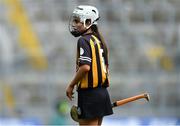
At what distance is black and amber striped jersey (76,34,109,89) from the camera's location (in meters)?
4.88

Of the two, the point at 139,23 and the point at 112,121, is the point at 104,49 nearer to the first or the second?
the point at 112,121

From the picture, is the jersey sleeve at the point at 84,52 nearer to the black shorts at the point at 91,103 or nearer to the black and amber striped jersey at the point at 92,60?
the black and amber striped jersey at the point at 92,60

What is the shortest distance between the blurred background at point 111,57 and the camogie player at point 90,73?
6.06m

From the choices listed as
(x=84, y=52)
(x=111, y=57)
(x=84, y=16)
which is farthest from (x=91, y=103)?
(x=111, y=57)


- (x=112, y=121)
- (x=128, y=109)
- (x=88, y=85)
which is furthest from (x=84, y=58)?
(x=128, y=109)

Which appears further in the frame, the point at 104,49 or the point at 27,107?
the point at 27,107

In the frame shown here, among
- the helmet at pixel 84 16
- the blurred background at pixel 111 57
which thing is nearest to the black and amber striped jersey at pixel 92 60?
the helmet at pixel 84 16

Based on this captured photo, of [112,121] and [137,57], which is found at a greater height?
[137,57]

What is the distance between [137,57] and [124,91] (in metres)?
0.62

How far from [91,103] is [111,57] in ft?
22.3

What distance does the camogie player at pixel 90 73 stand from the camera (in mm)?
4910

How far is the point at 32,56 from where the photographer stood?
11805mm

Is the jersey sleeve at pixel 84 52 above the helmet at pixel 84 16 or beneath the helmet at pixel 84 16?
beneath

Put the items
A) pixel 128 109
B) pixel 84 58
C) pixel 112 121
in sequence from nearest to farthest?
pixel 84 58 < pixel 112 121 < pixel 128 109
